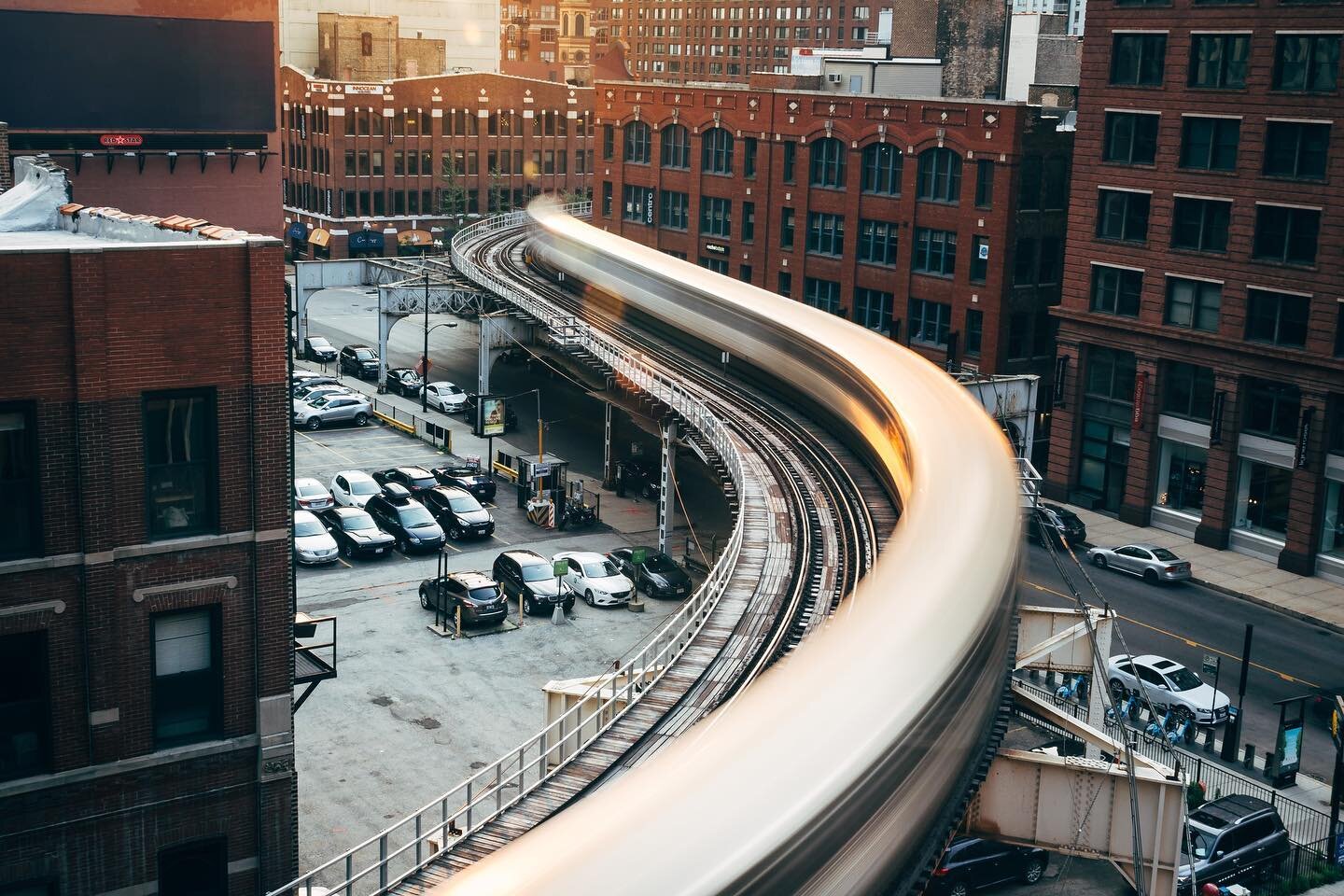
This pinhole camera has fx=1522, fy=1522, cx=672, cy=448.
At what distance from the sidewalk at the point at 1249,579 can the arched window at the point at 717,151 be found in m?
31.1

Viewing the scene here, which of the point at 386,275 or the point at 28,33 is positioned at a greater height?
the point at 28,33

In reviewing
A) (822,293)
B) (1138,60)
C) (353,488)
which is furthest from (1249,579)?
(353,488)

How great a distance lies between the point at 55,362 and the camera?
70.2 feet

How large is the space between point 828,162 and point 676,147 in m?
14.0

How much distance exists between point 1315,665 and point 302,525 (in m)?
31.8

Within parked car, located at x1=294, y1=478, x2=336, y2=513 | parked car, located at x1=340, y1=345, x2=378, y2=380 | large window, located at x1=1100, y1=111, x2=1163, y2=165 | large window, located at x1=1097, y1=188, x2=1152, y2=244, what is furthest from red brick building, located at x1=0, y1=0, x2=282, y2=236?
large window, located at x1=1100, y1=111, x2=1163, y2=165

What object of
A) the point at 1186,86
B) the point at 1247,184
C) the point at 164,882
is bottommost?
the point at 164,882

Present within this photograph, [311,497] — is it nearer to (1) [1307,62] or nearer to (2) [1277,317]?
(2) [1277,317]

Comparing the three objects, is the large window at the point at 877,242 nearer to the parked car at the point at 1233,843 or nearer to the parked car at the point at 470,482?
the parked car at the point at 470,482

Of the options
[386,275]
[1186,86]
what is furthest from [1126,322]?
[386,275]

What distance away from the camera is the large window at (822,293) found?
72562 millimetres

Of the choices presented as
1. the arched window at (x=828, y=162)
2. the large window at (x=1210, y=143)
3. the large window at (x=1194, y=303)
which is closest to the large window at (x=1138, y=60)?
the large window at (x=1210, y=143)

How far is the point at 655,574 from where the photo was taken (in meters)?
48.3

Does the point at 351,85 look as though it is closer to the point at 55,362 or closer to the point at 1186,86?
the point at 1186,86
